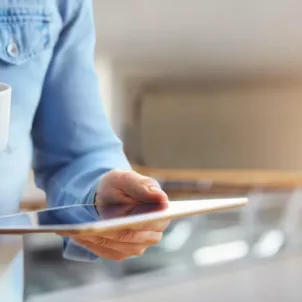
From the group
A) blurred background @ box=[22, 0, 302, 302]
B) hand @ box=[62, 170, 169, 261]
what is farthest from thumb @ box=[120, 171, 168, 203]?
blurred background @ box=[22, 0, 302, 302]

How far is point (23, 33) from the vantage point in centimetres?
45

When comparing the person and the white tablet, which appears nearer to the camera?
the white tablet

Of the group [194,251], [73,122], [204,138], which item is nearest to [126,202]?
[73,122]

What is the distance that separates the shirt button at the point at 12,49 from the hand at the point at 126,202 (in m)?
0.10

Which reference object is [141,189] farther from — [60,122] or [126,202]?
[60,122]

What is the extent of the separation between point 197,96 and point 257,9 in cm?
48

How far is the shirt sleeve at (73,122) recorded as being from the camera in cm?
47

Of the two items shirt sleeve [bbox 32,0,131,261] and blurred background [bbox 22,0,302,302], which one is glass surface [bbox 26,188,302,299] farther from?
shirt sleeve [bbox 32,0,131,261]

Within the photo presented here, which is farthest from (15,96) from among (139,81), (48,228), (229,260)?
(139,81)

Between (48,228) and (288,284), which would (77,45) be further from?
(288,284)

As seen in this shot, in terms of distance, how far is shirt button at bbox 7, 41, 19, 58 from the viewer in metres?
0.44

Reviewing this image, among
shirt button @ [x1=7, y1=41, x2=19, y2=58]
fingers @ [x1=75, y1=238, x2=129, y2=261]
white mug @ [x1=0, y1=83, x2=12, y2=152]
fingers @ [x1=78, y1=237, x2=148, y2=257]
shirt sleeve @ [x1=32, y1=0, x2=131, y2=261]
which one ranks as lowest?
fingers @ [x1=75, y1=238, x2=129, y2=261]

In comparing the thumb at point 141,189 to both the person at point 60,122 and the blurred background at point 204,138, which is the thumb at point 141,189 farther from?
the blurred background at point 204,138

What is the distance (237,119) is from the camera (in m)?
2.02
